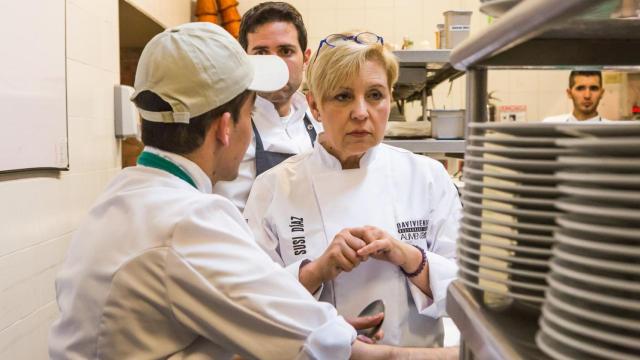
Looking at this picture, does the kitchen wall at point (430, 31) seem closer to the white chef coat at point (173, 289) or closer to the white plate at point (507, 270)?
the white chef coat at point (173, 289)

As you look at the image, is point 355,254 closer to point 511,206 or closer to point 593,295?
point 511,206

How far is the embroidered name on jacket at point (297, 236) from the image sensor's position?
5.00 ft

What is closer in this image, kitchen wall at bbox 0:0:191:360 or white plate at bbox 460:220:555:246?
white plate at bbox 460:220:555:246

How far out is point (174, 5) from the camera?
431cm

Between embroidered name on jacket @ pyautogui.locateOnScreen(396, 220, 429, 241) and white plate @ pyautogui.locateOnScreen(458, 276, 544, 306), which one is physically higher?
white plate @ pyautogui.locateOnScreen(458, 276, 544, 306)

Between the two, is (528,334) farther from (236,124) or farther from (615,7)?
(236,124)

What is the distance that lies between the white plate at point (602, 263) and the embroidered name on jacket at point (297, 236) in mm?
1047

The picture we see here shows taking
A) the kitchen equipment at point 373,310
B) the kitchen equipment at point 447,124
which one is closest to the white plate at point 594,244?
the kitchen equipment at point 373,310

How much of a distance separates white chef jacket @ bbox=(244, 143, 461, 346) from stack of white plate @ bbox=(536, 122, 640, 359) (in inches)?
35.7

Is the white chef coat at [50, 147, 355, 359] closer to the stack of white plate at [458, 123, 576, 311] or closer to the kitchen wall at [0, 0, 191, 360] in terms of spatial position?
the stack of white plate at [458, 123, 576, 311]

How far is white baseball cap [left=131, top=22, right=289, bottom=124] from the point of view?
1.16m

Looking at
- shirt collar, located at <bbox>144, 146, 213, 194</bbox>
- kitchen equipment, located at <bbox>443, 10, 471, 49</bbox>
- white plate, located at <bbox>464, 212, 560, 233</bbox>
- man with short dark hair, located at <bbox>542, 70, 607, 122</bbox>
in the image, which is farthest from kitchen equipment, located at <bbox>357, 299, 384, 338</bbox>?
man with short dark hair, located at <bbox>542, 70, 607, 122</bbox>

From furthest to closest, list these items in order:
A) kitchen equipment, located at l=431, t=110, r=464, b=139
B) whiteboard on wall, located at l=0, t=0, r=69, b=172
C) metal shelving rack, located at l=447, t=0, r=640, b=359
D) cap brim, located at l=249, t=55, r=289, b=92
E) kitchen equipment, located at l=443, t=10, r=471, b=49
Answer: kitchen equipment, located at l=443, t=10, r=471, b=49 → kitchen equipment, located at l=431, t=110, r=464, b=139 → whiteboard on wall, located at l=0, t=0, r=69, b=172 → cap brim, located at l=249, t=55, r=289, b=92 → metal shelving rack, located at l=447, t=0, r=640, b=359

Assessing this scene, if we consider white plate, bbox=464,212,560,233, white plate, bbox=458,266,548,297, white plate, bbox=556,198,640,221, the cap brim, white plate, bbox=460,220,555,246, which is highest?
the cap brim
